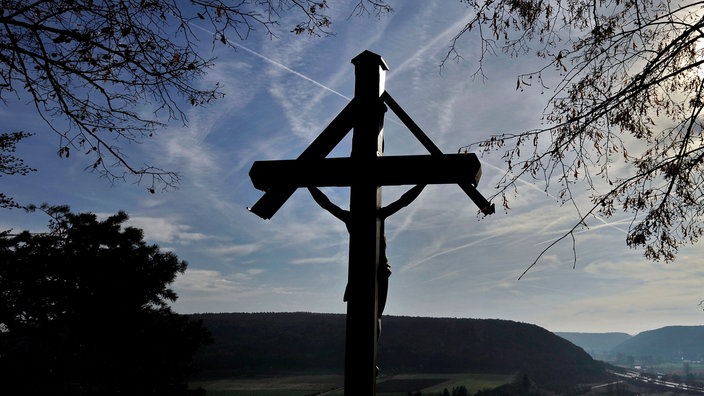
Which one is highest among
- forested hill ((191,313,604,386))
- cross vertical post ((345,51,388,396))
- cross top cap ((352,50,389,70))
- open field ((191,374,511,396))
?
forested hill ((191,313,604,386))

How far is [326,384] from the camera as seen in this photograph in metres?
137

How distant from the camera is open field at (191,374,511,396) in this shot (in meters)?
120

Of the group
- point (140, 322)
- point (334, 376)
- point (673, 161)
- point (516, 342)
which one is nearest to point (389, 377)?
point (334, 376)

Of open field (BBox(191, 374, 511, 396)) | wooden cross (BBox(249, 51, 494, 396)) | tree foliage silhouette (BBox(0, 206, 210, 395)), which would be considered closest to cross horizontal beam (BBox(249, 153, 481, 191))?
wooden cross (BBox(249, 51, 494, 396))

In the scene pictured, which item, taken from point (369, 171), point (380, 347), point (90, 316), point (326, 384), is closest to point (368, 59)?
point (369, 171)

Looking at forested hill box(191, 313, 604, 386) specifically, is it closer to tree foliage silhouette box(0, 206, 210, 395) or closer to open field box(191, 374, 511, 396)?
open field box(191, 374, 511, 396)

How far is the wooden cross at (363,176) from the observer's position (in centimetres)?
422

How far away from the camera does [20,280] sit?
1611 centimetres

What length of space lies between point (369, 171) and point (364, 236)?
57 cm

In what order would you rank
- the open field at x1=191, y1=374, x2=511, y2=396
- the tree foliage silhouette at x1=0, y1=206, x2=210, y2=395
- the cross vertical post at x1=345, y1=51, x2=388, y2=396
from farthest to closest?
the open field at x1=191, y1=374, x2=511, y2=396, the tree foliage silhouette at x1=0, y1=206, x2=210, y2=395, the cross vertical post at x1=345, y1=51, x2=388, y2=396

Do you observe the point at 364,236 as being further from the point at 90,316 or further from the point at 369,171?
the point at 90,316

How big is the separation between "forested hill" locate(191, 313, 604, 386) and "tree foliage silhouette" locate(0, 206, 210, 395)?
138 meters

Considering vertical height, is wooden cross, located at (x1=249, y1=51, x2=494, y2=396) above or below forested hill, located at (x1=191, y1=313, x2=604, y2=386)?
below

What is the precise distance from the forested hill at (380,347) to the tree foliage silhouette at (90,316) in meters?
138
